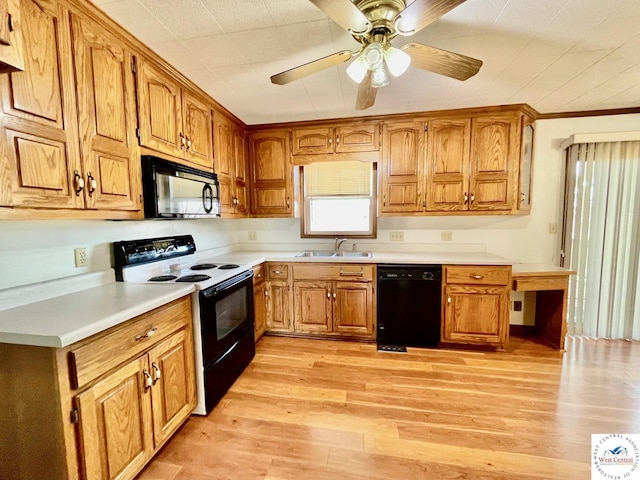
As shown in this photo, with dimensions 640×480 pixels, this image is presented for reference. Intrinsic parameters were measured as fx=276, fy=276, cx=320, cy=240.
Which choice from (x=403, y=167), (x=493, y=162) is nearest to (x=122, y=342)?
(x=403, y=167)

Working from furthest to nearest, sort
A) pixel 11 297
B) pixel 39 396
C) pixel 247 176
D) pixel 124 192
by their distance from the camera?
pixel 247 176
pixel 124 192
pixel 11 297
pixel 39 396

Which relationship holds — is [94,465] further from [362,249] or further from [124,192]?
[362,249]

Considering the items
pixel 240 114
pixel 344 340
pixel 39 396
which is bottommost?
pixel 344 340

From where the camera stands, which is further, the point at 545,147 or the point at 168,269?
the point at 545,147

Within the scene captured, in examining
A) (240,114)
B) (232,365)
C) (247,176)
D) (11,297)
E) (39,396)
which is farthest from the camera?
(247,176)

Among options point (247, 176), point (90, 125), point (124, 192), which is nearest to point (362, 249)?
point (247, 176)

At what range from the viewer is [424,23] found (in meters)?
1.18

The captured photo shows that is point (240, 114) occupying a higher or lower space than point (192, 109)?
higher

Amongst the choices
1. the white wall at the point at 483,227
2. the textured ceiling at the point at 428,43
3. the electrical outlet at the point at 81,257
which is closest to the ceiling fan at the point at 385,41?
the textured ceiling at the point at 428,43

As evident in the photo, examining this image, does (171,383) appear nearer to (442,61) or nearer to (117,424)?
(117,424)

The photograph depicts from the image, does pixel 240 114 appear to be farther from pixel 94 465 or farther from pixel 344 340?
pixel 94 465

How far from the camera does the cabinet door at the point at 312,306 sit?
2867 mm

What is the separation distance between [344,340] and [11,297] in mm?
2476

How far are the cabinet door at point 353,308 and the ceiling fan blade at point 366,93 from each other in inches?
64.5
